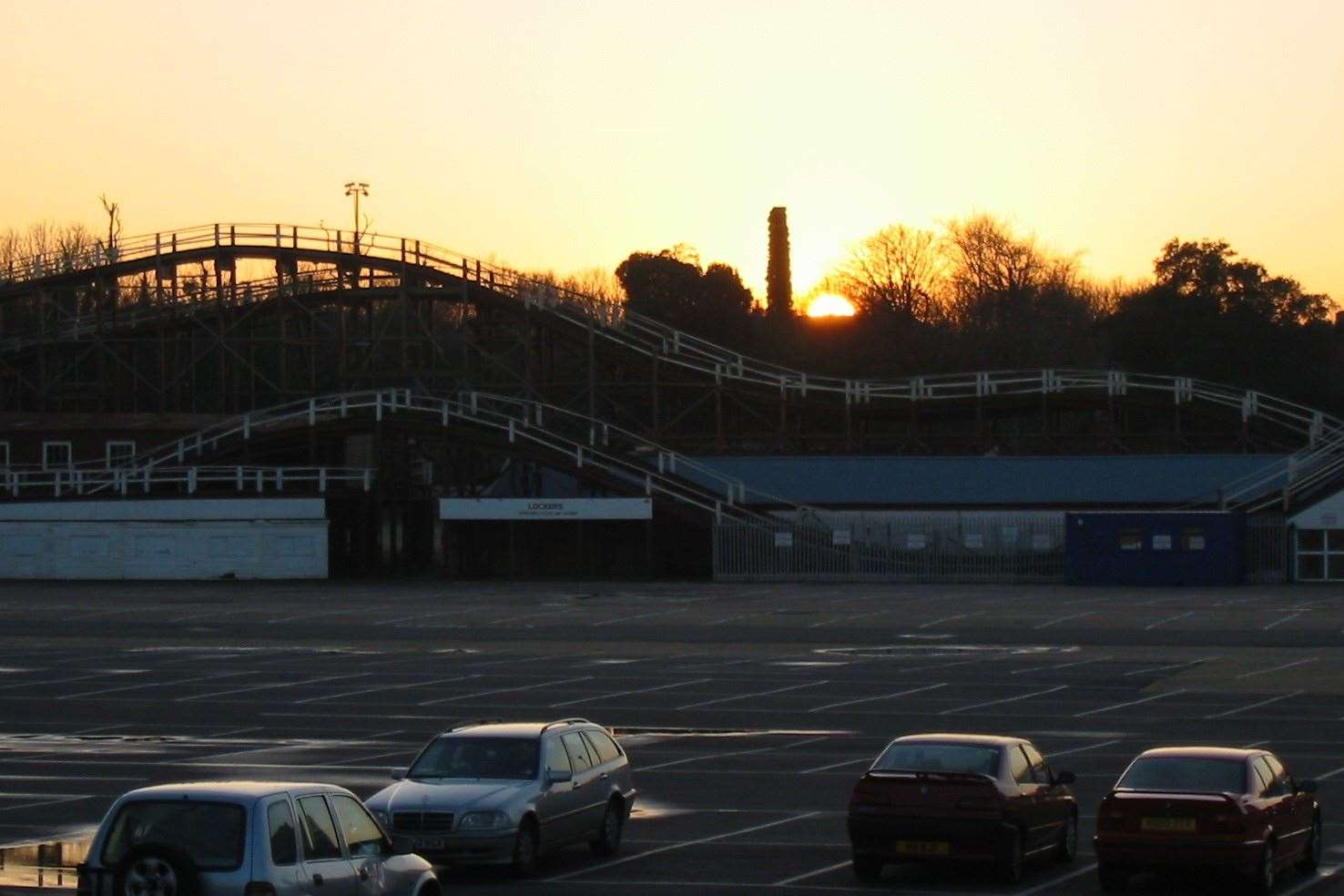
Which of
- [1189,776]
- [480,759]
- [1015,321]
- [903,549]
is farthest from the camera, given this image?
[1015,321]

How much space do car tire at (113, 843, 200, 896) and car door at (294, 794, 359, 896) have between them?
777mm

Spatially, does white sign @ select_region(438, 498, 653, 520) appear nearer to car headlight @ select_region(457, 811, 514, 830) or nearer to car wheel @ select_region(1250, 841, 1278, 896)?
car headlight @ select_region(457, 811, 514, 830)

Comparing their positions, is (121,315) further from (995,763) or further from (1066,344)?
(995,763)

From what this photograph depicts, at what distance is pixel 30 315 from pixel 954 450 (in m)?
44.2

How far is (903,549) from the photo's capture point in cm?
6594

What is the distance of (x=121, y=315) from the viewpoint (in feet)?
263

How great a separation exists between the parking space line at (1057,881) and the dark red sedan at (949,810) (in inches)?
10.2

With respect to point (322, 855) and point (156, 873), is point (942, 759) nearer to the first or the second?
point (322, 855)

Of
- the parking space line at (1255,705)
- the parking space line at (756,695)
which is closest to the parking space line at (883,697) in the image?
the parking space line at (756,695)

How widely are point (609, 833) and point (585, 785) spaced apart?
2.18 ft

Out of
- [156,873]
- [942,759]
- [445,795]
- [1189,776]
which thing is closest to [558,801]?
[445,795]

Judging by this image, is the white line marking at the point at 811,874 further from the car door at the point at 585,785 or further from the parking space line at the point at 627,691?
the parking space line at the point at 627,691

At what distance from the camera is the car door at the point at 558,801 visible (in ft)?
59.5

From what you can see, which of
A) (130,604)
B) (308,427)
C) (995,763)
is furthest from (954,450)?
(995,763)
